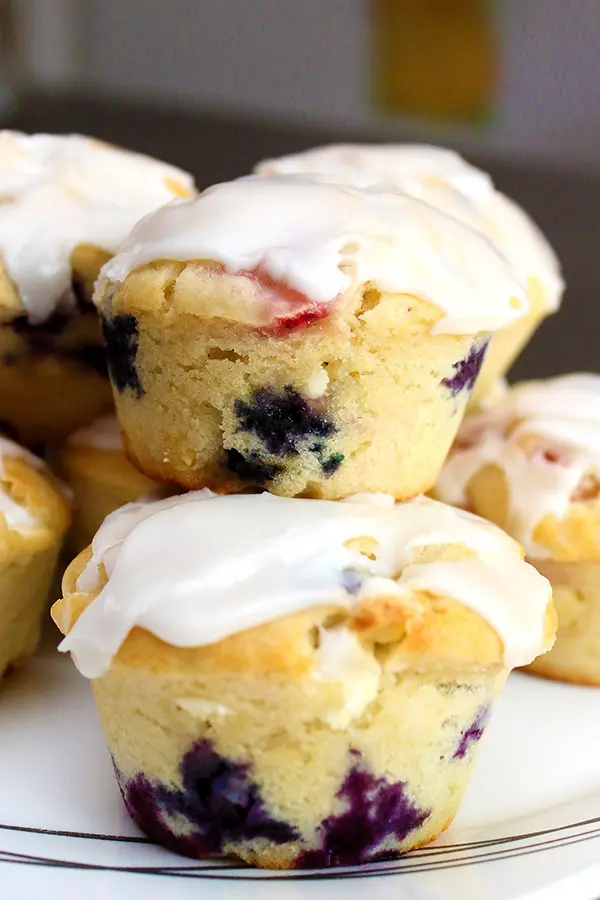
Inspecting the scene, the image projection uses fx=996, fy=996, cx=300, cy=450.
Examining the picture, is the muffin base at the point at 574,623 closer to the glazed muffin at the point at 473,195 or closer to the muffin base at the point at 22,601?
the glazed muffin at the point at 473,195

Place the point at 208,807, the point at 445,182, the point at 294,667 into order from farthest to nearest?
1. the point at 445,182
2. the point at 208,807
3. the point at 294,667

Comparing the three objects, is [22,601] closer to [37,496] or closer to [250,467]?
[37,496]

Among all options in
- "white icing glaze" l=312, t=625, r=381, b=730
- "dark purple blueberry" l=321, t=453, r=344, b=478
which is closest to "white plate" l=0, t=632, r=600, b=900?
"white icing glaze" l=312, t=625, r=381, b=730

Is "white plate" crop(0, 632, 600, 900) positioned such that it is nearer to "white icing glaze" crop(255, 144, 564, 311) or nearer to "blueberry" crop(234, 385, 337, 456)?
"blueberry" crop(234, 385, 337, 456)

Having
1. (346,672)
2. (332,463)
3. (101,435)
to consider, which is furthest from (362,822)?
(101,435)

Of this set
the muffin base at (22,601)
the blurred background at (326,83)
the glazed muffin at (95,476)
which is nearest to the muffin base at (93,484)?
the glazed muffin at (95,476)
